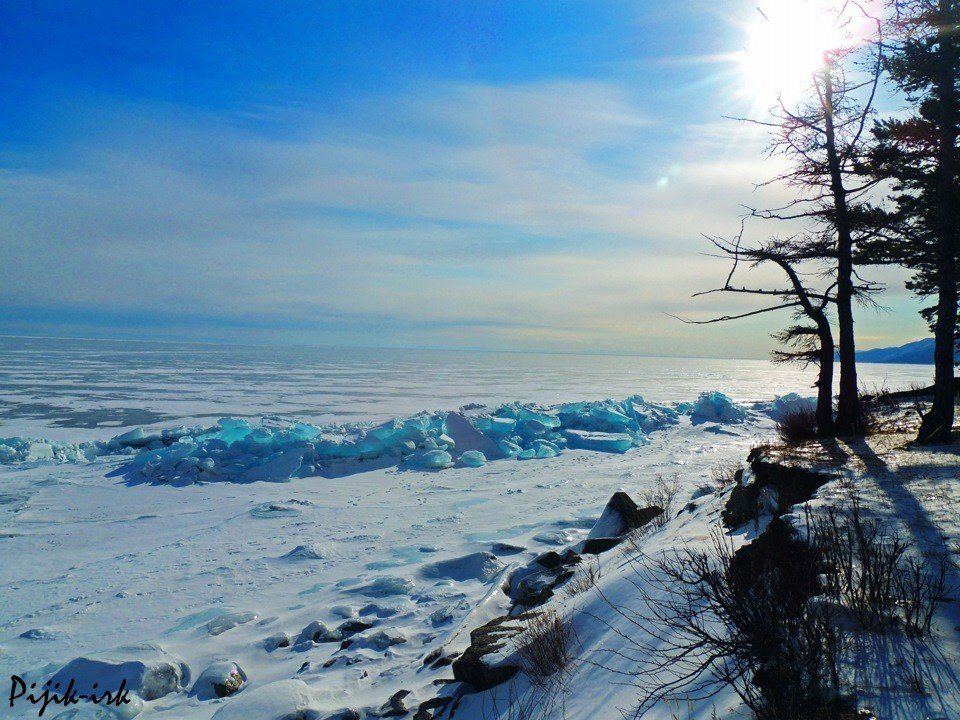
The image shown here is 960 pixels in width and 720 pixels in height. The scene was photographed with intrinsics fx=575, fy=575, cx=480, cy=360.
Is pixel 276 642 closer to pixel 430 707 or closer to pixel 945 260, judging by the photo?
pixel 430 707

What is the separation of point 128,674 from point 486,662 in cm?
305

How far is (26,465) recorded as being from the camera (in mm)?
13242

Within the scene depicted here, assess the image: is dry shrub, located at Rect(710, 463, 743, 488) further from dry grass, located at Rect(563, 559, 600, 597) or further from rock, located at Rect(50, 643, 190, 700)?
rock, located at Rect(50, 643, 190, 700)

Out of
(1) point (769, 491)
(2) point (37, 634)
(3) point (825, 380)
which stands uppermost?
(3) point (825, 380)

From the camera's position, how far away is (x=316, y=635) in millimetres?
5641

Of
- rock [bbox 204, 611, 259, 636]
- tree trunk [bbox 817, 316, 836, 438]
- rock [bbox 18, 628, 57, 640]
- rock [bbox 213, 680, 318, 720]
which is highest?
tree trunk [bbox 817, 316, 836, 438]

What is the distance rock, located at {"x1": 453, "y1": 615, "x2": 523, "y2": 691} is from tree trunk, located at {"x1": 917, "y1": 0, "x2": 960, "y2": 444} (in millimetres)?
6564

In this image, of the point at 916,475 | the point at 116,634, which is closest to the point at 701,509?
the point at 916,475

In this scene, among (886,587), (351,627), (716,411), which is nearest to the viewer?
(886,587)

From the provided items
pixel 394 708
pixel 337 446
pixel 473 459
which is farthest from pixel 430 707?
pixel 337 446

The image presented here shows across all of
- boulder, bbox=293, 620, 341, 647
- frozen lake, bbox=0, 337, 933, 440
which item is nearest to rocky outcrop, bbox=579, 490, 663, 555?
boulder, bbox=293, 620, 341, 647

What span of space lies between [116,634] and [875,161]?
11458mm

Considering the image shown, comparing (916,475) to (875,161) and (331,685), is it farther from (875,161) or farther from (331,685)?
(331,685)

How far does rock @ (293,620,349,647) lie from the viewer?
5.58 meters
